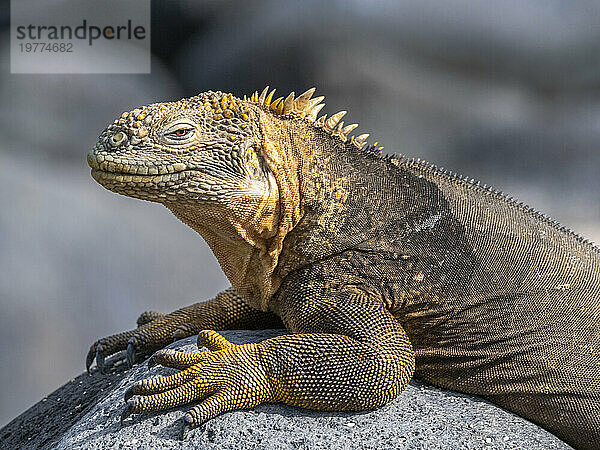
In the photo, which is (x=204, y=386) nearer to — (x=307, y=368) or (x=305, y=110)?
(x=307, y=368)

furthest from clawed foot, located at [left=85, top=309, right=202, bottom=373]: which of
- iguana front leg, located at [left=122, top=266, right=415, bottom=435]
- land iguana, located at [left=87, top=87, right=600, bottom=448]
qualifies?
iguana front leg, located at [left=122, top=266, right=415, bottom=435]

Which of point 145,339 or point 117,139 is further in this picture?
point 145,339

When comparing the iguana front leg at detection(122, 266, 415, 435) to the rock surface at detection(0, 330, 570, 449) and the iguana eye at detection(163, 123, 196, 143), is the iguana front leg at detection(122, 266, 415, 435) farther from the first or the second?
the iguana eye at detection(163, 123, 196, 143)

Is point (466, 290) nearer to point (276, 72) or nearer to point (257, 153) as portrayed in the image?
point (257, 153)

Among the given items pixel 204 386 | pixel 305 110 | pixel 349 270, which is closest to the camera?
pixel 204 386

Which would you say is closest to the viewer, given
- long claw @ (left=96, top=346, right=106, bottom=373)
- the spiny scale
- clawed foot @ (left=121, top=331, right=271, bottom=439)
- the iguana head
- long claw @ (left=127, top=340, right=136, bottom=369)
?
clawed foot @ (left=121, top=331, right=271, bottom=439)

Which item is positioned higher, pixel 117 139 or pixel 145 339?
pixel 117 139

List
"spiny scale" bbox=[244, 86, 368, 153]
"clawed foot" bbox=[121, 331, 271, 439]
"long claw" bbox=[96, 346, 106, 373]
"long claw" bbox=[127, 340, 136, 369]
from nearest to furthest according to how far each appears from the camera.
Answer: "clawed foot" bbox=[121, 331, 271, 439]
"spiny scale" bbox=[244, 86, 368, 153]
"long claw" bbox=[127, 340, 136, 369]
"long claw" bbox=[96, 346, 106, 373]

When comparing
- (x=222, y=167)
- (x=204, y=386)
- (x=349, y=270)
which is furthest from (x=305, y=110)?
(x=204, y=386)
